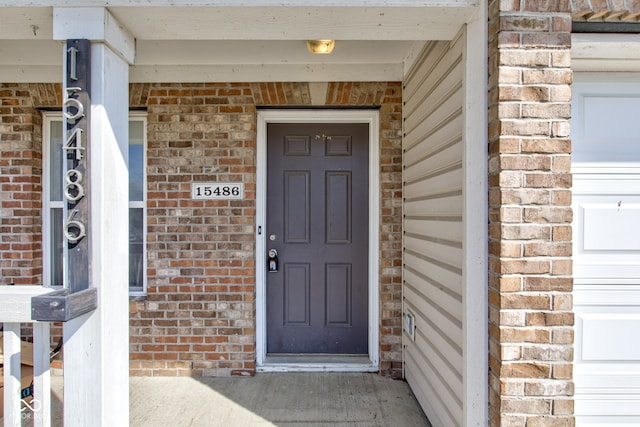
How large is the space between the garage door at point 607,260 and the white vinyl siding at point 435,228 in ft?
1.98

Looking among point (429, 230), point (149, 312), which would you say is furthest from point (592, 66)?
point (149, 312)

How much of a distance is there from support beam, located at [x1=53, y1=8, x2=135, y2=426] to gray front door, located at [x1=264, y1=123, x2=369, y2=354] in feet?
5.45

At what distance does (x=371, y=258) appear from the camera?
11.5 ft

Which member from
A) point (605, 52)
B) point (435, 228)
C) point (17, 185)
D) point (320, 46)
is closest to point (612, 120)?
point (605, 52)

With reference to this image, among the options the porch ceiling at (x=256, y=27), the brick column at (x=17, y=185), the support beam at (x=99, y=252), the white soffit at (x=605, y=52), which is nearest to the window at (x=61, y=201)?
the brick column at (x=17, y=185)

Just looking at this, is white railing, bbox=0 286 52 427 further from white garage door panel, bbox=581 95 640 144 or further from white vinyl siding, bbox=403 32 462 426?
white garage door panel, bbox=581 95 640 144

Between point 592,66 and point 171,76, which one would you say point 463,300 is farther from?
point 171,76

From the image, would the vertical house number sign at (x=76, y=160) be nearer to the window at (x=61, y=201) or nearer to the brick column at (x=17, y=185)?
the window at (x=61, y=201)

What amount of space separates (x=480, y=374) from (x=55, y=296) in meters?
1.97

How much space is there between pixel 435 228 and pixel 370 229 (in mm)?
995

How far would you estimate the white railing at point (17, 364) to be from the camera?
1.82 m

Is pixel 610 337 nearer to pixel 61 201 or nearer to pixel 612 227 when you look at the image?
pixel 612 227

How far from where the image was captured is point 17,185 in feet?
11.0

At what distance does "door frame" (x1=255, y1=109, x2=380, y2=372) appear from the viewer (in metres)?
3.43
